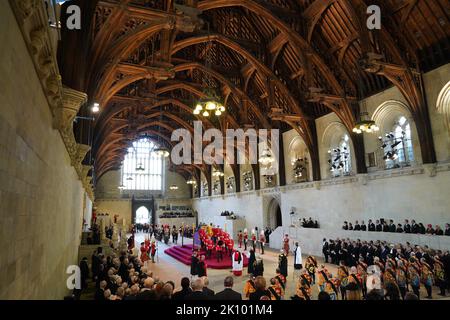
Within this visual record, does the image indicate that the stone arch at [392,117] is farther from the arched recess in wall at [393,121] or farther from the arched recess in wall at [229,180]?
the arched recess in wall at [229,180]

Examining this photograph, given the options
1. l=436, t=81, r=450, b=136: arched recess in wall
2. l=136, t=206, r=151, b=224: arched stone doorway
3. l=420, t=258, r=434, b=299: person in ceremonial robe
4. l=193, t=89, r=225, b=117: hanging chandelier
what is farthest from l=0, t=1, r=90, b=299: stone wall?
l=136, t=206, r=151, b=224: arched stone doorway

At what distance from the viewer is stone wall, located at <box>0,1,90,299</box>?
1984mm

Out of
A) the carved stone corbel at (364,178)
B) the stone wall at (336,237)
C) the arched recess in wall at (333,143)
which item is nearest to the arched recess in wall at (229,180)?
the stone wall at (336,237)

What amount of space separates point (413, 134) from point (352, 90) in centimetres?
398

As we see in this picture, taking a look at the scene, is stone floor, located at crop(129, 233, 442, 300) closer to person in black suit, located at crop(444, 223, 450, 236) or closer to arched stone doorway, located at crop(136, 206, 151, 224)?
person in black suit, located at crop(444, 223, 450, 236)

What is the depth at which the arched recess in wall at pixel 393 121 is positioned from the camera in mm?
12711

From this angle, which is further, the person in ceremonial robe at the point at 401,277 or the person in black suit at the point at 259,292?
the person in ceremonial robe at the point at 401,277

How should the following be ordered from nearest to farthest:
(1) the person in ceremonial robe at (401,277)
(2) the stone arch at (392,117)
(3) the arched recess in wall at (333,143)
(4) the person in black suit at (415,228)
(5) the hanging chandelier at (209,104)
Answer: (5) the hanging chandelier at (209,104), (1) the person in ceremonial robe at (401,277), (4) the person in black suit at (415,228), (2) the stone arch at (392,117), (3) the arched recess in wall at (333,143)

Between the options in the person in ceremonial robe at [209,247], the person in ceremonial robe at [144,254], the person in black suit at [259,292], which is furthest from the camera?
the person in ceremonial robe at [209,247]

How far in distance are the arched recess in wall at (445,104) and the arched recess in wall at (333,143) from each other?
466cm

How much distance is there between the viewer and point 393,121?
1395 cm

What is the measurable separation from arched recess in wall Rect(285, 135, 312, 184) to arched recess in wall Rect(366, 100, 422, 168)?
4860 mm

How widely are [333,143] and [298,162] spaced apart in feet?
9.17
